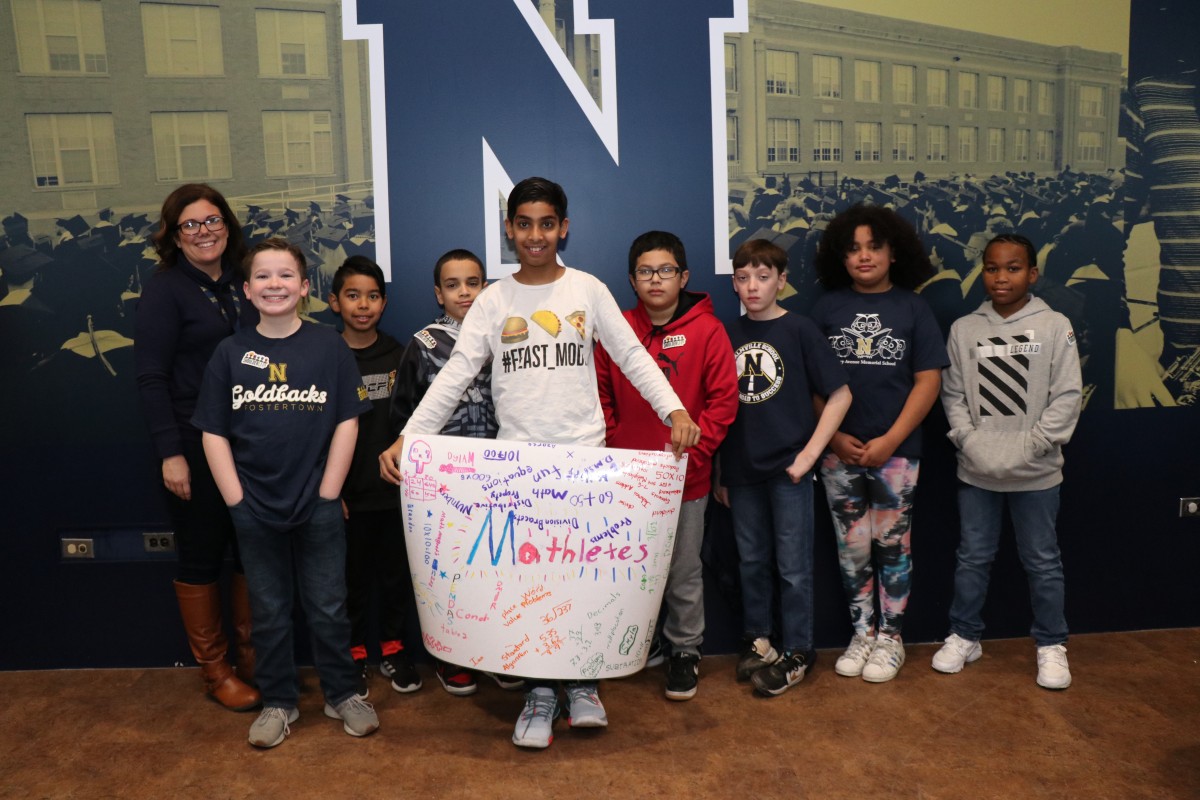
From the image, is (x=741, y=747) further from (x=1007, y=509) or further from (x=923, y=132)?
(x=923, y=132)

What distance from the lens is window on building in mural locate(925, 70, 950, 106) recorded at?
2848 mm

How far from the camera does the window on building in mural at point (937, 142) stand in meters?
2.86

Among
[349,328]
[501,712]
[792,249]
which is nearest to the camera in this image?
[501,712]

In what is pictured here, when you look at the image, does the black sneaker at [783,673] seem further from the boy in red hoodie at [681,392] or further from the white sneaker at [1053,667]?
the white sneaker at [1053,667]

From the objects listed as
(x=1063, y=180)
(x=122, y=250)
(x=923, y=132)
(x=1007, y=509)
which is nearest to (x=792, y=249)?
(x=923, y=132)

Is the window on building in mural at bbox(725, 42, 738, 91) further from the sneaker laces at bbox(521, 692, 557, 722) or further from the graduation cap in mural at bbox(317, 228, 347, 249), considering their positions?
the sneaker laces at bbox(521, 692, 557, 722)

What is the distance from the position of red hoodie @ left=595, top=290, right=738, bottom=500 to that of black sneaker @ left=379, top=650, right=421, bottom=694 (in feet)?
3.04

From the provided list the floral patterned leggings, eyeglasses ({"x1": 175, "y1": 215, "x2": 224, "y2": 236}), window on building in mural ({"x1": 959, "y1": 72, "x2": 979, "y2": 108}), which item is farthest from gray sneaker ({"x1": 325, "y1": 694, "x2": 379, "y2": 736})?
window on building in mural ({"x1": 959, "y1": 72, "x2": 979, "y2": 108})

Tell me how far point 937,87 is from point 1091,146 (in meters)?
0.56

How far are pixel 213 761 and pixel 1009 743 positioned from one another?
2.05 m

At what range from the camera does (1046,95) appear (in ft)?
9.43

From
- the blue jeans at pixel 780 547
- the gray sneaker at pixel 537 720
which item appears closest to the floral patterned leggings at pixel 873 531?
the blue jeans at pixel 780 547

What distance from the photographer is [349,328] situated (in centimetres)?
262

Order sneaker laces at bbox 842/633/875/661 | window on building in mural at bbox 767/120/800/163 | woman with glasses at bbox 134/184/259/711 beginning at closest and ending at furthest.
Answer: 1. woman with glasses at bbox 134/184/259/711
2. sneaker laces at bbox 842/633/875/661
3. window on building in mural at bbox 767/120/800/163
